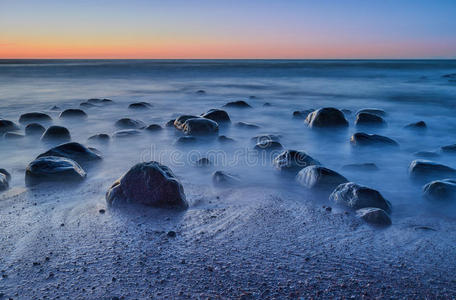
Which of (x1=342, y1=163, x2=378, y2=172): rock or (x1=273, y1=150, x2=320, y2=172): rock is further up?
(x1=273, y1=150, x2=320, y2=172): rock

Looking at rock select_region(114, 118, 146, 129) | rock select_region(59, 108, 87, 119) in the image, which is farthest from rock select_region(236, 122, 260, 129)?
rock select_region(59, 108, 87, 119)

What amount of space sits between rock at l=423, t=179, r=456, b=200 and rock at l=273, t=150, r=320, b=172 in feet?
3.62

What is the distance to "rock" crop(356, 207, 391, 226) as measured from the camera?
2.45 meters

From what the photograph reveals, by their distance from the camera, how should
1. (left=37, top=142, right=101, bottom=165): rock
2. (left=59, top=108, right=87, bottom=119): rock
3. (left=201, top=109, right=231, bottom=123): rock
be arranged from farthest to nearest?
1. (left=59, top=108, right=87, bottom=119): rock
2. (left=201, top=109, right=231, bottom=123): rock
3. (left=37, top=142, right=101, bottom=165): rock

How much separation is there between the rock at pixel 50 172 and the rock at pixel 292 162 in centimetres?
190

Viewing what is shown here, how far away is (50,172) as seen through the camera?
10.4 feet

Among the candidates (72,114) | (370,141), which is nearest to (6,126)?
(72,114)

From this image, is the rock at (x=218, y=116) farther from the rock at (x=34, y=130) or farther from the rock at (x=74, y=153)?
the rock at (x=74, y=153)

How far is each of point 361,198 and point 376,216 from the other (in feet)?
0.79

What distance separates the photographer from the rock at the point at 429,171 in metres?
3.46

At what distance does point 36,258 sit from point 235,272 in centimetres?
108

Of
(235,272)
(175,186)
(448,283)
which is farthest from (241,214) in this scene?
(448,283)

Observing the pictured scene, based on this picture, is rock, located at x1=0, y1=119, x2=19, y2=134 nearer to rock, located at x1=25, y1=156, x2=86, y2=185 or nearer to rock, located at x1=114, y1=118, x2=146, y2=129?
rock, located at x1=114, y1=118, x2=146, y2=129

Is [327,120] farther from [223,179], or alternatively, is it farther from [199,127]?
[223,179]
